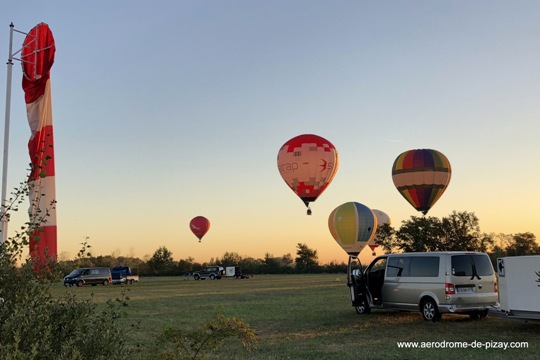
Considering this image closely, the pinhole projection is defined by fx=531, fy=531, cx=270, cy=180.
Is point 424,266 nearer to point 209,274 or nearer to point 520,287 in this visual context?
point 520,287

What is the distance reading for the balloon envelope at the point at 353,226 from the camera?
1875 inches

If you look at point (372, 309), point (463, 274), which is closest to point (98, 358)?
point (463, 274)

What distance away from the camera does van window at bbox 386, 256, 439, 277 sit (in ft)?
52.3

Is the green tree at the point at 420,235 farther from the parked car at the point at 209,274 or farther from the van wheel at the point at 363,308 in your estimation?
the van wheel at the point at 363,308

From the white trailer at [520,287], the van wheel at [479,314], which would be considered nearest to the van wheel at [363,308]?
the van wheel at [479,314]

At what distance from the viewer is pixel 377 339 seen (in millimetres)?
12688

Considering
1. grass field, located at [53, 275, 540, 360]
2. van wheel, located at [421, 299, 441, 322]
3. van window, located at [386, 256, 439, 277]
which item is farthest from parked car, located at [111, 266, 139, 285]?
van wheel, located at [421, 299, 441, 322]

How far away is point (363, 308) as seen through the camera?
18.1 metres

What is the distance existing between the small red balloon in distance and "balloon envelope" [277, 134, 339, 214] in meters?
40.8

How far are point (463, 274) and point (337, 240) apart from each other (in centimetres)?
3366

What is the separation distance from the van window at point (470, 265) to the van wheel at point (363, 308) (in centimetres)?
355

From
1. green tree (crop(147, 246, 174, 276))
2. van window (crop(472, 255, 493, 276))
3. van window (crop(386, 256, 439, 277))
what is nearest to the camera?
van window (crop(472, 255, 493, 276))

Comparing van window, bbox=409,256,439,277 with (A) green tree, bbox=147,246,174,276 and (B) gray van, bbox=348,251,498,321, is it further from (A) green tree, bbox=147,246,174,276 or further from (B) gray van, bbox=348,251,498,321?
(A) green tree, bbox=147,246,174,276

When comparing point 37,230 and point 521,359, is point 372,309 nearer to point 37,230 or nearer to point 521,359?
point 521,359
